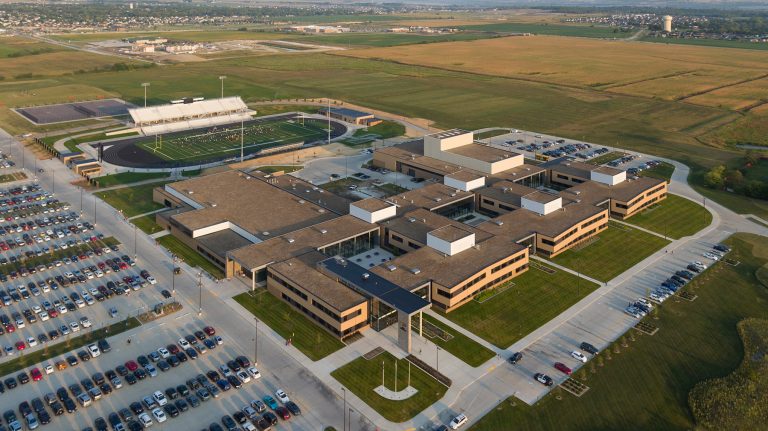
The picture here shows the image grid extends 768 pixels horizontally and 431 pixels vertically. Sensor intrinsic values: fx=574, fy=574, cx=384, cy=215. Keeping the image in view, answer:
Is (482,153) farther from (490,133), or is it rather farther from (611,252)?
(490,133)

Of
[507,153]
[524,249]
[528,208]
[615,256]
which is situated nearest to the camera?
[524,249]

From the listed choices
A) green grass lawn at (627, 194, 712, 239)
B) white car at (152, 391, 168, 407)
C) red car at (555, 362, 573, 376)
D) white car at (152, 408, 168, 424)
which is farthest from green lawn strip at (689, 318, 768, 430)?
white car at (152, 391, 168, 407)

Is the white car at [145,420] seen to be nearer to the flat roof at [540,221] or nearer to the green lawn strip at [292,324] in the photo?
the green lawn strip at [292,324]

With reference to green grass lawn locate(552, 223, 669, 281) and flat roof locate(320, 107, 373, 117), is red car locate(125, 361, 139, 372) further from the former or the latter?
flat roof locate(320, 107, 373, 117)

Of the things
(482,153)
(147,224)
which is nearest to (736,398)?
(482,153)

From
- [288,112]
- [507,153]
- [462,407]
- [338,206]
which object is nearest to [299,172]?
[338,206]

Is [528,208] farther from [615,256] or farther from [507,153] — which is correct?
[507,153]
